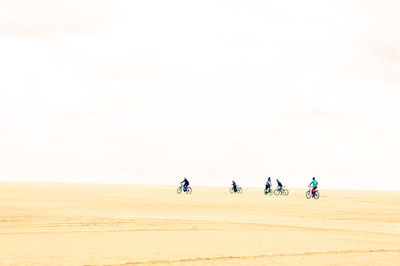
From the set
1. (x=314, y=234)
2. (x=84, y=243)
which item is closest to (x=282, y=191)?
(x=314, y=234)

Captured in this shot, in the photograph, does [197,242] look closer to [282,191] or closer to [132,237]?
[132,237]

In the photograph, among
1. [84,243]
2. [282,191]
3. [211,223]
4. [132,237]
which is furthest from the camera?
[282,191]

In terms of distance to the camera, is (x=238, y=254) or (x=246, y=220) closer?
(x=238, y=254)

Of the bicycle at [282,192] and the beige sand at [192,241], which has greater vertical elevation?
the bicycle at [282,192]

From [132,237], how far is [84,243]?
2.06m

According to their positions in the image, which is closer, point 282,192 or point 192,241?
point 192,241

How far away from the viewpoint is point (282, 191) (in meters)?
67.5

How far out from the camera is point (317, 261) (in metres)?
14.2

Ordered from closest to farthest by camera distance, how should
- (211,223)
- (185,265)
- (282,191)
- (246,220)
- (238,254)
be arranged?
1. (185,265)
2. (238,254)
3. (211,223)
4. (246,220)
5. (282,191)

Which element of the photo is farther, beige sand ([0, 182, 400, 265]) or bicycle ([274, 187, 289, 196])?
bicycle ([274, 187, 289, 196])

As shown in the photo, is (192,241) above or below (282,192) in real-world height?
below

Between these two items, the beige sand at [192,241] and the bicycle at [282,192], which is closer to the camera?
the beige sand at [192,241]

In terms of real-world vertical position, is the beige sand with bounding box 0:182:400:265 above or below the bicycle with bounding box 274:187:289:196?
below

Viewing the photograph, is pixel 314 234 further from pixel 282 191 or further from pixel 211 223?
pixel 282 191
